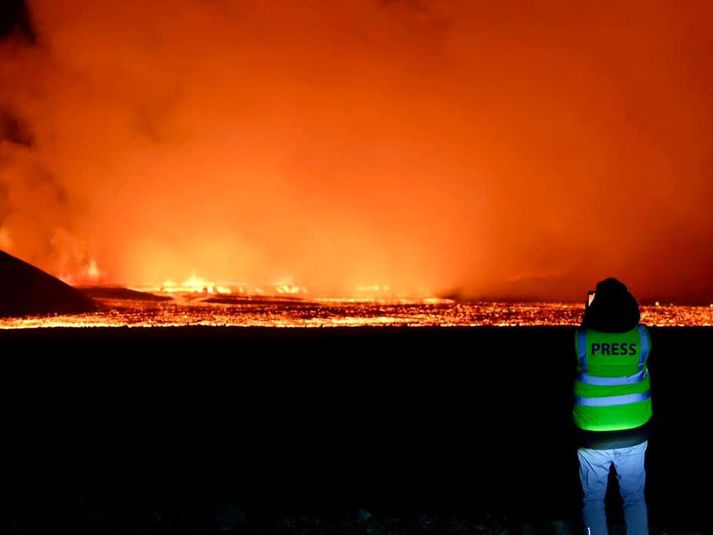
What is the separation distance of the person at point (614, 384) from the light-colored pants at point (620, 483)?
0.01 meters

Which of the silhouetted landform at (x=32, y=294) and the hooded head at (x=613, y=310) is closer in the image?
the hooded head at (x=613, y=310)

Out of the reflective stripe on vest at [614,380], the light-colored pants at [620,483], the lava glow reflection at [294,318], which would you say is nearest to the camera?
the reflective stripe on vest at [614,380]

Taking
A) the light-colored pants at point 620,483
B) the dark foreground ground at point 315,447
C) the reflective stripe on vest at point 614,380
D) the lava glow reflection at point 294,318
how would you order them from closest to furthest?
the reflective stripe on vest at point 614,380 < the light-colored pants at point 620,483 < the dark foreground ground at point 315,447 < the lava glow reflection at point 294,318

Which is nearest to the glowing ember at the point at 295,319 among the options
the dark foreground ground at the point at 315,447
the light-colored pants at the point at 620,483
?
the dark foreground ground at the point at 315,447

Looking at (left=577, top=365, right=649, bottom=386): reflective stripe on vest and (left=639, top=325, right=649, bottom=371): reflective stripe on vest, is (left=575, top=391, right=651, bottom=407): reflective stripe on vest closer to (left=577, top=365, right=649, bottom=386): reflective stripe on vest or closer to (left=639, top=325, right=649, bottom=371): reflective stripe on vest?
(left=577, top=365, right=649, bottom=386): reflective stripe on vest

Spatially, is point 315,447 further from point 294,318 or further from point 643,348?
point 294,318

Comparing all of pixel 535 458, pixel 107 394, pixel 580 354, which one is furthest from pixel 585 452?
pixel 107 394

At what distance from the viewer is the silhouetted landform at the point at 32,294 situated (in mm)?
119938

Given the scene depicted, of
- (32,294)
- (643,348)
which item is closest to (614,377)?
(643,348)

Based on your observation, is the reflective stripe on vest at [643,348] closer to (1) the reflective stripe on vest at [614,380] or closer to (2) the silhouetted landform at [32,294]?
(1) the reflective stripe on vest at [614,380]

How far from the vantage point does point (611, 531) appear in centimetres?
912

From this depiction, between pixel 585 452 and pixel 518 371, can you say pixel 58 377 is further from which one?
pixel 585 452

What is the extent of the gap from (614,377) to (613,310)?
0.72 metres

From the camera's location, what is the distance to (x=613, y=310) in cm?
749
